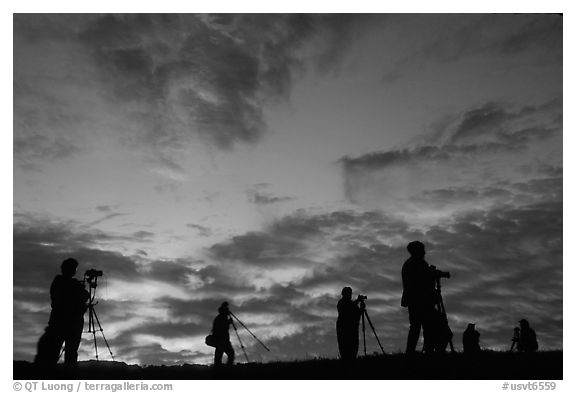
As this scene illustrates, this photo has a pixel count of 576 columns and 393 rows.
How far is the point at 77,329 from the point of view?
Answer: 42.4ft

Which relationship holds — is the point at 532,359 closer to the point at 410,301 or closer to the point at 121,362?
the point at 410,301

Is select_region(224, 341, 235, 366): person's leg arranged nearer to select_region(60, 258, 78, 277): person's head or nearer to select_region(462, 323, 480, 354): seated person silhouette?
select_region(60, 258, 78, 277): person's head

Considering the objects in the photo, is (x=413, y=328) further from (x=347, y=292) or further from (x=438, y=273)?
(x=347, y=292)

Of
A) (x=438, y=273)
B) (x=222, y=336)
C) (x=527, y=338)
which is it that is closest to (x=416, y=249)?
(x=438, y=273)

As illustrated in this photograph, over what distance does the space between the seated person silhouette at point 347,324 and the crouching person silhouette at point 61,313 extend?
20.8 ft

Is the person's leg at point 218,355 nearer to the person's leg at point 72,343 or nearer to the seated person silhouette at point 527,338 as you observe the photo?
the person's leg at point 72,343

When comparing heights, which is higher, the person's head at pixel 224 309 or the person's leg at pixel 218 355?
the person's head at pixel 224 309

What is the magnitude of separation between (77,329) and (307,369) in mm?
5127

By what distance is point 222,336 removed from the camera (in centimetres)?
1619

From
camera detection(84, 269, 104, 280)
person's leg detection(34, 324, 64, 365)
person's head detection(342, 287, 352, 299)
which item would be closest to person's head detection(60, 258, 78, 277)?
person's leg detection(34, 324, 64, 365)

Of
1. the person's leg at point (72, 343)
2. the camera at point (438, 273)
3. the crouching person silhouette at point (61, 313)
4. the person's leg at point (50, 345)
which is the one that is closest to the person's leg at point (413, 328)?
the camera at point (438, 273)

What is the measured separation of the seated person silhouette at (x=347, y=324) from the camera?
1485 cm
